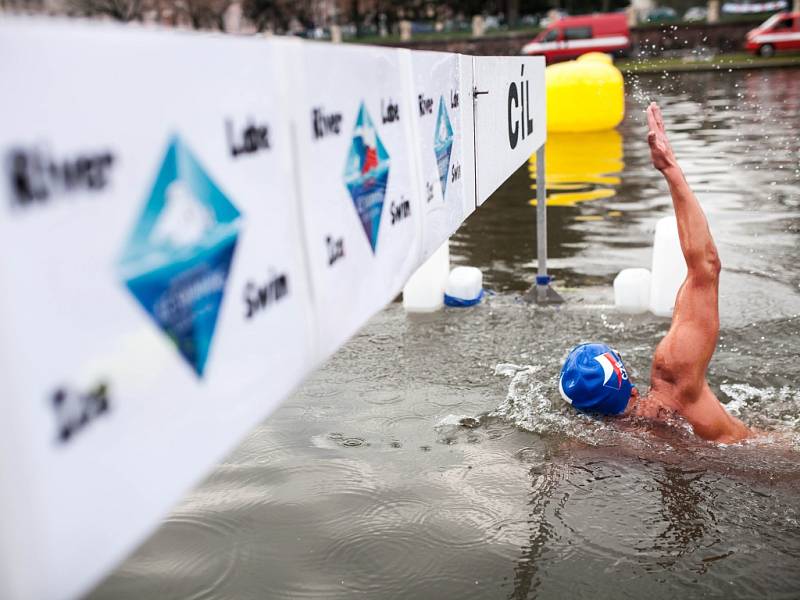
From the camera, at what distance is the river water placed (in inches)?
124

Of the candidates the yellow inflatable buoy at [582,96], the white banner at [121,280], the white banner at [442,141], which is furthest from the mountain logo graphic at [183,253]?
the yellow inflatable buoy at [582,96]

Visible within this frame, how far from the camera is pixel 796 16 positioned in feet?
104

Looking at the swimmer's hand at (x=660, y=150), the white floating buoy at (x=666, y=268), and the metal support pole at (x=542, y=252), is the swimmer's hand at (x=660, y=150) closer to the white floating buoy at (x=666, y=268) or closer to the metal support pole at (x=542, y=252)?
the white floating buoy at (x=666, y=268)

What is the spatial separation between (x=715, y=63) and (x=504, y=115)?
1281 inches

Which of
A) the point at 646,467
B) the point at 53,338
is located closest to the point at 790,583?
the point at 646,467

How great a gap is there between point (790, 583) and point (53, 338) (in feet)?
9.38

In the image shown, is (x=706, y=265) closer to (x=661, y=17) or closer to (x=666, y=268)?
(x=666, y=268)

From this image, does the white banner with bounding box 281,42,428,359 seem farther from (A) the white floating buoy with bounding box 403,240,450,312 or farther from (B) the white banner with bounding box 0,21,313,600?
(A) the white floating buoy with bounding box 403,240,450,312

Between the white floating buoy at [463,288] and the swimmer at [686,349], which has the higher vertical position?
the swimmer at [686,349]

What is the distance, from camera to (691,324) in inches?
148

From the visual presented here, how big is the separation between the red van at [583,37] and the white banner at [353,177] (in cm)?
3334

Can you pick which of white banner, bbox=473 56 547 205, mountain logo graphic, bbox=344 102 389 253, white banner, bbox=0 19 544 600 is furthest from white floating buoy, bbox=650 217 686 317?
white banner, bbox=0 19 544 600

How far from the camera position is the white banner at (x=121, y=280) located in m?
1.03

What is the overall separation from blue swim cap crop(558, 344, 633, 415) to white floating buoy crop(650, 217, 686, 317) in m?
2.01
